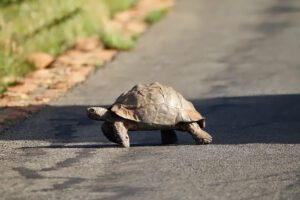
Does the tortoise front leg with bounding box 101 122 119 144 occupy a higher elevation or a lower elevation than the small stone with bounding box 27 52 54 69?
lower

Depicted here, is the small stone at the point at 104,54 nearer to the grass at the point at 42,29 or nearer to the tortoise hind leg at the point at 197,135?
the grass at the point at 42,29

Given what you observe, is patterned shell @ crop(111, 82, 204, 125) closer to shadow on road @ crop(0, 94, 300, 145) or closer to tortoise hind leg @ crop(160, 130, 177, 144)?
tortoise hind leg @ crop(160, 130, 177, 144)

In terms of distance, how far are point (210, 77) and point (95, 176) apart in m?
6.06

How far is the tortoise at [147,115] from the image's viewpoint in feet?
24.4

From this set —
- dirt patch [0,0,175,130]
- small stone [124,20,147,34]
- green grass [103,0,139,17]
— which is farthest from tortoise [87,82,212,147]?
green grass [103,0,139,17]

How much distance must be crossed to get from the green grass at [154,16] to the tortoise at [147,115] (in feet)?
32.1

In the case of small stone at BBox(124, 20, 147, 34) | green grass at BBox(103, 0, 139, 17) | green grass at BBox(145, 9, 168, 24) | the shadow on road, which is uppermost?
green grass at BBox(103, 0, 139, 17)

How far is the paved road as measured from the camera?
6.03 m

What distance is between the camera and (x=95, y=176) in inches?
250

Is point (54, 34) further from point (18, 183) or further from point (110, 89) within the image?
point (18, 183)

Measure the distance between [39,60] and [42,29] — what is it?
136 centimetres

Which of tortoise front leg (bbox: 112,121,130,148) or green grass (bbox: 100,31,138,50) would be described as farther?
green grass (bbox: 100,31,138,50)

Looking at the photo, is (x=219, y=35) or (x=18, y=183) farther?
(x=219, y=35)

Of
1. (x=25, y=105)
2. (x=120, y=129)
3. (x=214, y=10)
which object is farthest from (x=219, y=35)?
(x=120, y=129)
